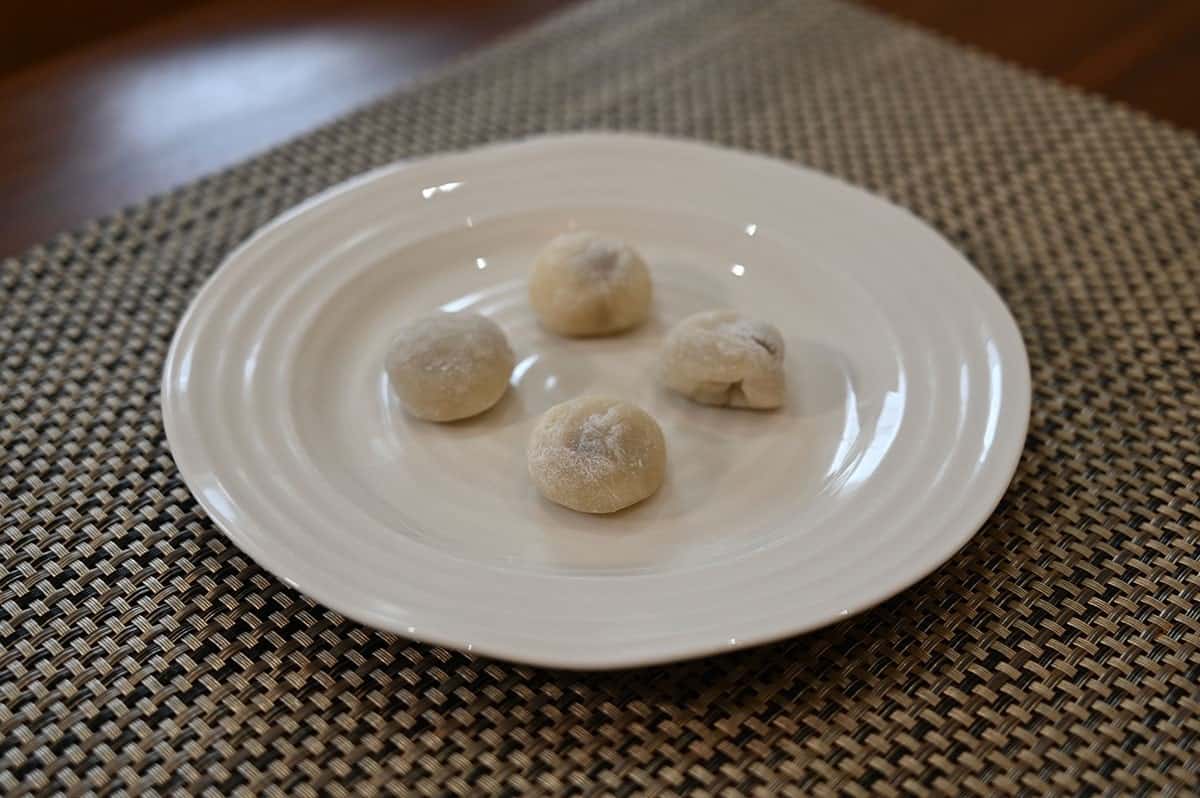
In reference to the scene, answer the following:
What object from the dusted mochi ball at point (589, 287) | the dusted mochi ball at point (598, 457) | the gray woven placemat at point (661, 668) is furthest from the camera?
the dusted mochi ball at point (589, 287)

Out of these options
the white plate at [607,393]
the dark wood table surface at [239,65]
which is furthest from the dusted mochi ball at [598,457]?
the dark wood table surface at [239,65]

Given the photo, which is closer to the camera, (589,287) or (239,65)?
(589,287)

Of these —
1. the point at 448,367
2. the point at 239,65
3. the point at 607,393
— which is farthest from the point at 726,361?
the point at 239,65

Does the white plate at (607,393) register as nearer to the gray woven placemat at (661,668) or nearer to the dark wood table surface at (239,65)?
the gray woven placemat at (661,668)

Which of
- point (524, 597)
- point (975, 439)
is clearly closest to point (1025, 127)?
point (975, 439)

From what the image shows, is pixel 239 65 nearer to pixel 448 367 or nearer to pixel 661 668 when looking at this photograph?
pixel 448 367

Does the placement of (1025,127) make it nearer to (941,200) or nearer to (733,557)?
(941,200)
